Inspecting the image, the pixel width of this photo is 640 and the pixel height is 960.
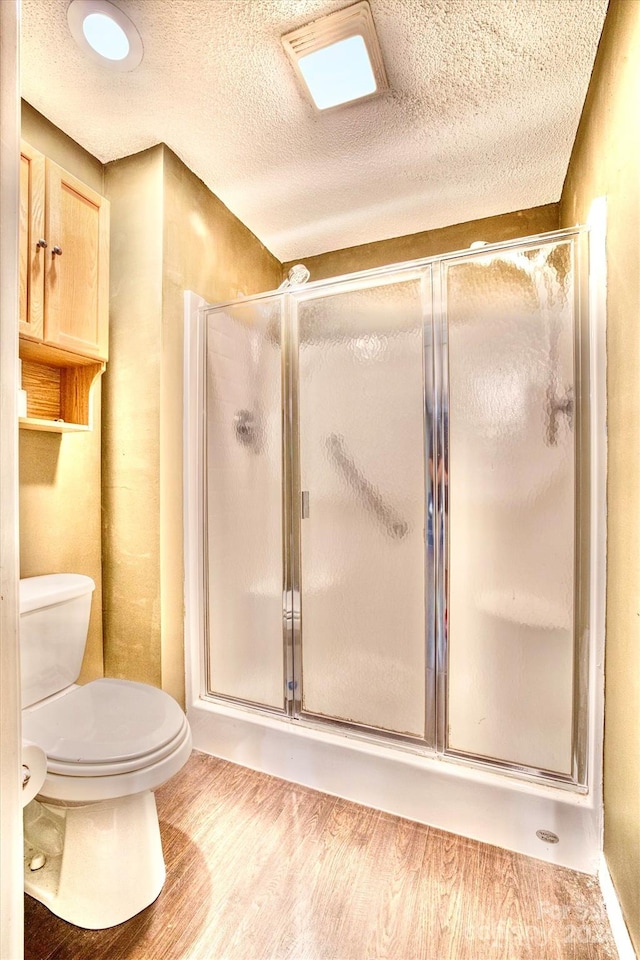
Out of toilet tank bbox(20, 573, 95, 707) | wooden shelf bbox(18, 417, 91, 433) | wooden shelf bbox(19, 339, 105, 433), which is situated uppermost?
wooden shelf bbox(19, 339, 105, 433)

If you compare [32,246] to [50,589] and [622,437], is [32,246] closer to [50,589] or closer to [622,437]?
[50,589]

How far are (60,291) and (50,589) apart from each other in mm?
1010

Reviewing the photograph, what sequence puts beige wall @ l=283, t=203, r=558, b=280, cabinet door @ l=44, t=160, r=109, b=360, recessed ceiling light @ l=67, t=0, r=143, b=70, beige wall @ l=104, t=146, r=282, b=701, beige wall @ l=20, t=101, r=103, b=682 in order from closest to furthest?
1. recessed ceiling light @ l=67, t=0, r=143, b=70
2. cabinet door @ l=44, t=160, r=109, b=360
3. beige wall @ l=20, t=101, r=103, b=682
4. beige wall @ l=104, t=146, r=282, b=701
5. beige wall @ l=283, t=203, r=558, b=280

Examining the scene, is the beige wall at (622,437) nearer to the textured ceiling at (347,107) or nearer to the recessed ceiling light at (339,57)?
the textured ceiling at (347,107)

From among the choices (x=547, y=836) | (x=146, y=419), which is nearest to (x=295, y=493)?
(x=146, y=419)

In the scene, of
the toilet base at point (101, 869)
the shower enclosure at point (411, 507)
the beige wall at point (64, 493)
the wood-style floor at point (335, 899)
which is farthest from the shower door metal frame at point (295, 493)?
the beige wall at point (64, 493)

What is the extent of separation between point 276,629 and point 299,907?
0.83 metres

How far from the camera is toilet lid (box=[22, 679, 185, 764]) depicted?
1.09 m

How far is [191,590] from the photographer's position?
6.27ft

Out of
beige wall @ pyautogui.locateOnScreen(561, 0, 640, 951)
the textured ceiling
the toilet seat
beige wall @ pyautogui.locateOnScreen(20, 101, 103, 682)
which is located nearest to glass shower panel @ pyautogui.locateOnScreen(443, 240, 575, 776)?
beige wall @ pyautogui.locateOnScreen(561, 0, 640, 951)

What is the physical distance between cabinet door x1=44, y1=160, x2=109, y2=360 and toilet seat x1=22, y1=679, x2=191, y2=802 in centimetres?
116

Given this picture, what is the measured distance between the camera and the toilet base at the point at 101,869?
1.12m

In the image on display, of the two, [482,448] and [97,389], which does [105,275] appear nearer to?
[97,389]

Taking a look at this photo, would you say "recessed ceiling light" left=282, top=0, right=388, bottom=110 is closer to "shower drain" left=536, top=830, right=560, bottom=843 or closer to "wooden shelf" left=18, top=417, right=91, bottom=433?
"wooden shelf" left=18, top=417, right=91, bottom=433
